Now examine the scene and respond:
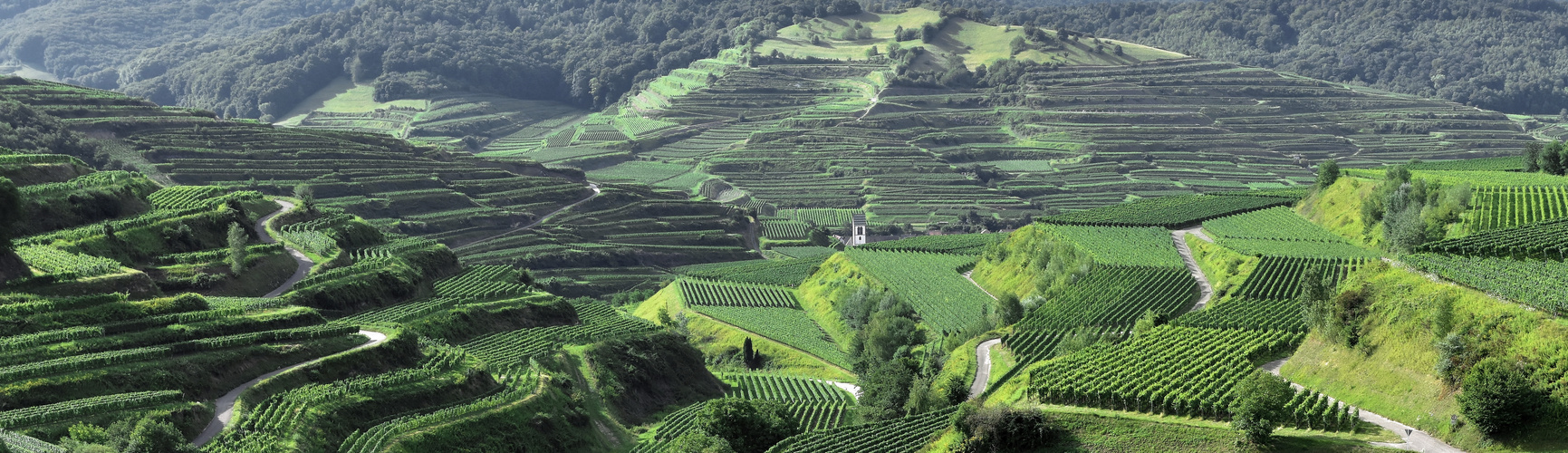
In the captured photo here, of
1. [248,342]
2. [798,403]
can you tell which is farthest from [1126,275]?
[248,342]

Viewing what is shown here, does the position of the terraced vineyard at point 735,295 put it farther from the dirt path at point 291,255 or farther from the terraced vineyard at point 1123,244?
the dirt path at point 291,255

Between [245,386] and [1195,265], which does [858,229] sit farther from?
[245,386]

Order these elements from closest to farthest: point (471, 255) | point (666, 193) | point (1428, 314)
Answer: point (1428, 314)
point (471, 255)
point (666, 193)

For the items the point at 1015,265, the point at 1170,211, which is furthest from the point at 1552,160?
the point at 1015,265

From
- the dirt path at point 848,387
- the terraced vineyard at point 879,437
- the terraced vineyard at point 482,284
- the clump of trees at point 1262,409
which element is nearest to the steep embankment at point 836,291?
the dirt path at point 848,387

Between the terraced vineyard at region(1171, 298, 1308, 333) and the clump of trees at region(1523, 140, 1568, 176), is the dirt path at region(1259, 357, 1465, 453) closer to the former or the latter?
the terraced vineyard at region(1171, 298, 1308, 333)

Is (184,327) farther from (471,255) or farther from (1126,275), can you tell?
(471,255)
